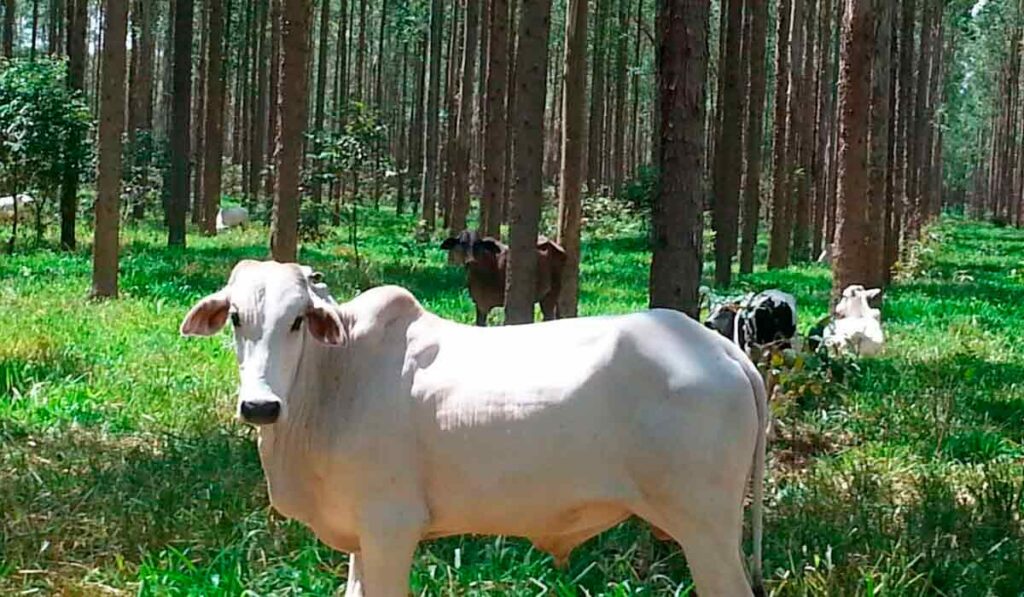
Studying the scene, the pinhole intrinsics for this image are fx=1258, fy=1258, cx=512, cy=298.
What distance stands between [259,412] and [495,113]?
11852 mm

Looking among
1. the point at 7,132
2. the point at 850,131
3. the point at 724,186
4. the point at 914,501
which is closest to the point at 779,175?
the point at 724,186

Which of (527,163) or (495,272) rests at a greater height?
(527,163)

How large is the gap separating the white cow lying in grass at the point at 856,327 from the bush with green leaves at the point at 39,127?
11836mm

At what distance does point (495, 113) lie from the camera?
49.9ft

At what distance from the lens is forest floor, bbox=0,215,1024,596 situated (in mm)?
4914

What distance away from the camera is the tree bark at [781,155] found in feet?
68.0

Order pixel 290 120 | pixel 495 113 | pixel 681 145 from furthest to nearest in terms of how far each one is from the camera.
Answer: pixel 495 113
pixel 290 120
pixel 681 145

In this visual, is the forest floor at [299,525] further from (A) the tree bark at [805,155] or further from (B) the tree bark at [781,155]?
(A) the tree bark at [805,155]

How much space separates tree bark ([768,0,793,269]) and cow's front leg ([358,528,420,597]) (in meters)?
17.1

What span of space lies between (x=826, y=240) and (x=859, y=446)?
17.8 m

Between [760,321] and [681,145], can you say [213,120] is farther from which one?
[681,145]

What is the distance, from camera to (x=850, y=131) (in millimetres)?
11852

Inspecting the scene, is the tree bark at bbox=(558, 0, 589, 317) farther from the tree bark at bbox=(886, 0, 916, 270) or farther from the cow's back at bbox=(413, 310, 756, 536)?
the tree bark at bbox=(886, 0, 916, 270)

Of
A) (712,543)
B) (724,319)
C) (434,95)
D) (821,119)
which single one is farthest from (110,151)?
(434,95)
